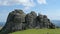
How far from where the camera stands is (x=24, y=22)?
2373 inches

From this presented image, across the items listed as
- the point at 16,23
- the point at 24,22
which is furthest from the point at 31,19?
the point at 16,23

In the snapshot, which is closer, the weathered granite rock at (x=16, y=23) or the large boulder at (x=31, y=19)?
the weathered granite rock at (x=16, y=23)

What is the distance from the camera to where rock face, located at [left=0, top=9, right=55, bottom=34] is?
5769 cm

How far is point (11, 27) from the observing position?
2293 inches

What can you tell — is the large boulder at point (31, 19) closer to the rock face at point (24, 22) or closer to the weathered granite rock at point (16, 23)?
the rock face at point (24, 22)

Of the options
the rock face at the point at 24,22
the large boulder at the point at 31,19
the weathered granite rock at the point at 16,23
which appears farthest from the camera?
the large boulder at the point at 31,19

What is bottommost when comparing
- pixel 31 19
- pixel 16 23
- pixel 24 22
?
pixel 16 23

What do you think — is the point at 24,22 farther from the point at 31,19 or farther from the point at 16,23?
the point at 16,23

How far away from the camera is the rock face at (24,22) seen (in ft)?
189

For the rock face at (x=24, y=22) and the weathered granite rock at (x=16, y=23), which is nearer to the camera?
the weathered granite rock at (x=16, y=23)

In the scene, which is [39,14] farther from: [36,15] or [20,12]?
[20,12]

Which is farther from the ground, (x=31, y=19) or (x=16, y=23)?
(x=31, y=19)

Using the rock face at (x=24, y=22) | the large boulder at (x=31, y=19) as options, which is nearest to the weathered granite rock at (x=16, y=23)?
the rock face at (x=24, y=22)

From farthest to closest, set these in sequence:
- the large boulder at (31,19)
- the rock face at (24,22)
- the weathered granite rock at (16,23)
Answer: the large boulder at (31,19) < the rock face at (24,22) < the weathered granite rock at (16,23)
